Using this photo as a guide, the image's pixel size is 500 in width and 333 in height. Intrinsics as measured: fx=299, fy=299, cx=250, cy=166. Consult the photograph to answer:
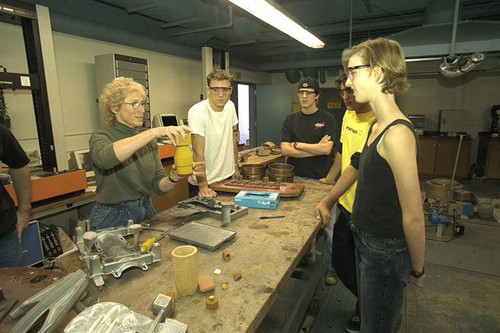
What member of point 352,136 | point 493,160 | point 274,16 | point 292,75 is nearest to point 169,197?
point 274,16

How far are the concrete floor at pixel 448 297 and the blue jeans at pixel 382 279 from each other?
0.79 m

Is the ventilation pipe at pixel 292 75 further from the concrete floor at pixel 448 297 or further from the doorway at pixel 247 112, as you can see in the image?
the concrete floor at pixel 448 297

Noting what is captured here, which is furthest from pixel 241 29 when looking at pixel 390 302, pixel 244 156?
pixel 390 302

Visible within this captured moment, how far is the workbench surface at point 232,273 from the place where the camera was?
82 cm

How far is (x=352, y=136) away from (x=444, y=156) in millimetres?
5430

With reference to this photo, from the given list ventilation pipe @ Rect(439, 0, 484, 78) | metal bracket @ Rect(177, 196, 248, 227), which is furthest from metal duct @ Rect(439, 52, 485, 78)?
metal bracket @ Rect(177, 196, 248, 227)

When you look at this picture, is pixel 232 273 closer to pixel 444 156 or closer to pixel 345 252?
pixel 345 252

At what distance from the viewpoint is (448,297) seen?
230 centimetres

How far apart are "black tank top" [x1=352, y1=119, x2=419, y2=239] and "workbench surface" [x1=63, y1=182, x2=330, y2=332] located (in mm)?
293

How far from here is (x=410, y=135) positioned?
3.28ft

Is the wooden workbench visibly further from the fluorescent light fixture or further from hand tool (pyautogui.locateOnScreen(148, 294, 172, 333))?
hand tool (pyautogui.locateOnScreen(148, 294, 172, 333))

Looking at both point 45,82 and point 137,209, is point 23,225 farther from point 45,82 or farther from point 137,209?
point 45,82

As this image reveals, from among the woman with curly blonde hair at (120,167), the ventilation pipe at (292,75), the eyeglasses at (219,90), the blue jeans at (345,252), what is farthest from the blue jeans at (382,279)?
the ventilation pipe at (292,75)

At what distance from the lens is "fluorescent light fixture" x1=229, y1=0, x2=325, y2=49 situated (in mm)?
1810
